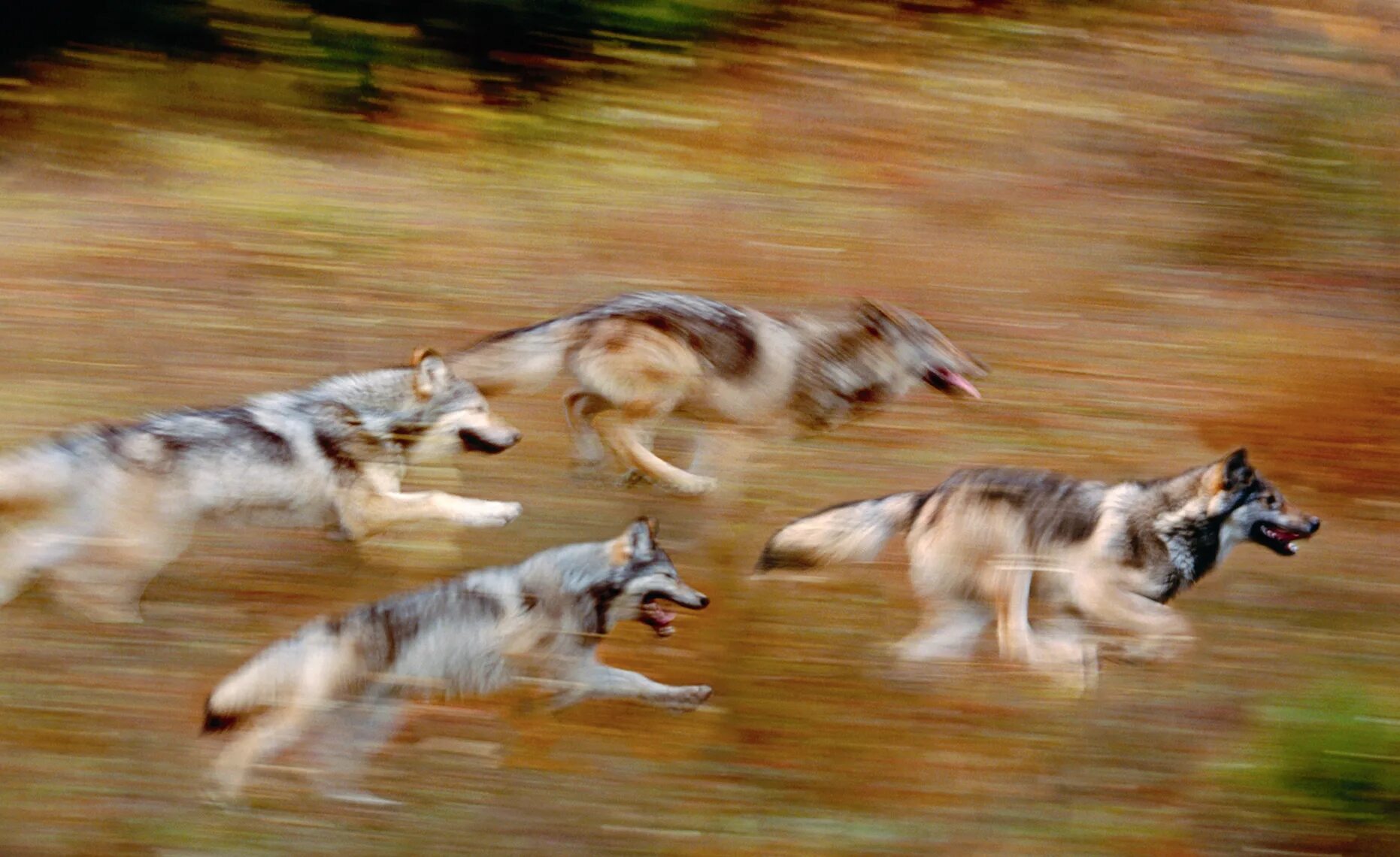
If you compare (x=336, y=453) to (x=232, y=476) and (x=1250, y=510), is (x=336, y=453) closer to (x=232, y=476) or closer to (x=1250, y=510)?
(x=232, y=476)

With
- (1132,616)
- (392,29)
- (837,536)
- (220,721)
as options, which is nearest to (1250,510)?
(1132,616)

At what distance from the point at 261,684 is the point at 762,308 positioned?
4.31 meters

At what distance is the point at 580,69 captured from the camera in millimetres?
11062

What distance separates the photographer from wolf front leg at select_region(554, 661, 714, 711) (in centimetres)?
479

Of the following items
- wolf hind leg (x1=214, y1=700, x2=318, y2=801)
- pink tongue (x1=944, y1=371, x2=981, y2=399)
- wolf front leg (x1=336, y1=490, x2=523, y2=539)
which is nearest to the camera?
wolf hind leg (x1=214, y1=700, x2=318, y2=801)

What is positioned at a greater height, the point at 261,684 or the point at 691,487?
the point at 691,487

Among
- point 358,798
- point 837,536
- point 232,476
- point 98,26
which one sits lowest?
point 358,798

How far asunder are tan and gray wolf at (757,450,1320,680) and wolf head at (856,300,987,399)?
158 centimetres

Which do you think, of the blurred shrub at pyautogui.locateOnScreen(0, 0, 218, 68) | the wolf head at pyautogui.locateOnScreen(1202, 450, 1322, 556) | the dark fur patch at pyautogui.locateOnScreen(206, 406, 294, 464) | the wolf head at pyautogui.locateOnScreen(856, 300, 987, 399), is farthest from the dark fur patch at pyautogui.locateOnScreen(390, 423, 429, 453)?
the blurred shrub at pyautogui.locateOnScreen(0, 0, 218, 68)

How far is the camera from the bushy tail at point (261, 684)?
14.4 feet

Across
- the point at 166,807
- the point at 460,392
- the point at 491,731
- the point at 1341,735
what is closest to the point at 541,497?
the point at 460,392

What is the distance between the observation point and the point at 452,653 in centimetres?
465

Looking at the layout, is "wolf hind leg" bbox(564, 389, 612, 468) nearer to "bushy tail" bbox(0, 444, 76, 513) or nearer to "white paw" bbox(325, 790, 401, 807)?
"bushy tail" bbox(0, 444, 76, 513)

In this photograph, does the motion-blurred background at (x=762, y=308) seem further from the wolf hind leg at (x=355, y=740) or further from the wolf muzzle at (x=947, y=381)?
the wolf muzzle at (x=947, y=381)
